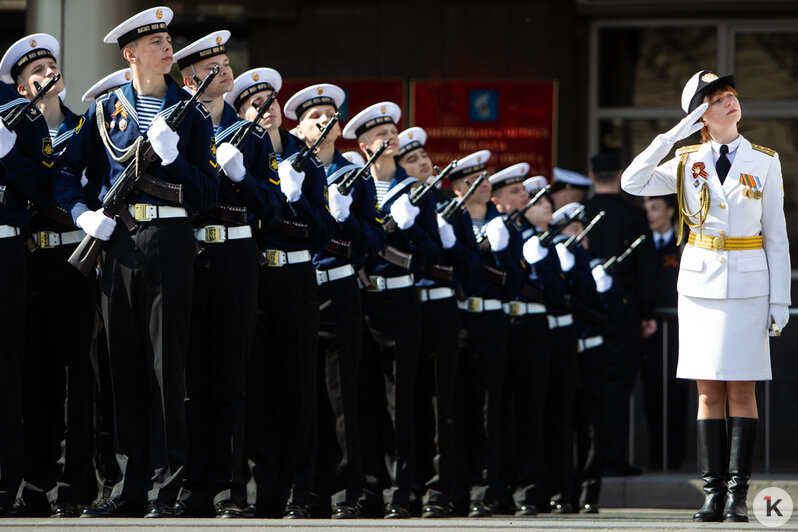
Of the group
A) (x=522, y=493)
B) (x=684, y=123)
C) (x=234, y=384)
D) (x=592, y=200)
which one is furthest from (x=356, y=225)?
(x=592, y=200)

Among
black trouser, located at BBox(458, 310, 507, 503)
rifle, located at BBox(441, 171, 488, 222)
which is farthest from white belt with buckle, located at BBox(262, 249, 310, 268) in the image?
black trouser, located at BBox(458, 310, 507, 503)

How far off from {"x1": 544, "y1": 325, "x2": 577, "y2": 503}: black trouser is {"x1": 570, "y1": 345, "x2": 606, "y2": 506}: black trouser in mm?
172

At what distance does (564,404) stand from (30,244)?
4.23 metres

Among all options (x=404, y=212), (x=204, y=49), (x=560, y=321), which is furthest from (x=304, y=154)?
(x=560, y=321)

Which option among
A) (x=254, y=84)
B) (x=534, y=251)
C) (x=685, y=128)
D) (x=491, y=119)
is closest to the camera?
(x=685, y=128)

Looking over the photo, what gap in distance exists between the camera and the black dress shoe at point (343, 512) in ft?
25.6

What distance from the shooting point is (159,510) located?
20.6 ft

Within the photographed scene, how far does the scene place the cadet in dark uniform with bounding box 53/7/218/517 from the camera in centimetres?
637

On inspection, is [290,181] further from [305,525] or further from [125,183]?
[305,525]

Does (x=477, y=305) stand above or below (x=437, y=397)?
above

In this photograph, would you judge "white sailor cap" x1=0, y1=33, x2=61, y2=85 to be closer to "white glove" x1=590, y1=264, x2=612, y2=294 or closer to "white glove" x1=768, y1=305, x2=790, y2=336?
"white glove" x1=768, y1=305, x2=790, y2=336

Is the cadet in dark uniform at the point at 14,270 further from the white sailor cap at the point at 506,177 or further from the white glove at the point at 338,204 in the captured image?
the white sailor cap at the point at 506,177

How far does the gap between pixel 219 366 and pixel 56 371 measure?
765mm

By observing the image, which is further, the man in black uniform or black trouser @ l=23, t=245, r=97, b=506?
the man in black uniform
